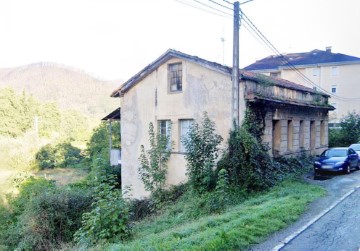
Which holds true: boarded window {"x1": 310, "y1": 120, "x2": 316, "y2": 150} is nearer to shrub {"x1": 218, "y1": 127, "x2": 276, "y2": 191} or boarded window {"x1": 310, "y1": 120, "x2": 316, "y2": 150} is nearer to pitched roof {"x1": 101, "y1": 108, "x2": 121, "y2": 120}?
shrub {"x1": 218, "y1": 127, "x2": 276, "y2": 191}

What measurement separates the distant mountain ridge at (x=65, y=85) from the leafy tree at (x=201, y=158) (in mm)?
69949

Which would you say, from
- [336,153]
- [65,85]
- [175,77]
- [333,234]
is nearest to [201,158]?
[175,77]

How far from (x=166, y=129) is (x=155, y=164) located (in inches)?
90.6

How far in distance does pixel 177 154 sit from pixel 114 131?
17.3 m

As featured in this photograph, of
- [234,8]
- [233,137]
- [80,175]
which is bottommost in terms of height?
[80,175]

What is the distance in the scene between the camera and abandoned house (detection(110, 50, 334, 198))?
1606cm

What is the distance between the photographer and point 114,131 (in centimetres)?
3350

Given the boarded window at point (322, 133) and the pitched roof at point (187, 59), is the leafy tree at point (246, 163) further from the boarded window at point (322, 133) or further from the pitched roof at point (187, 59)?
the boarded window at point (322, 133)

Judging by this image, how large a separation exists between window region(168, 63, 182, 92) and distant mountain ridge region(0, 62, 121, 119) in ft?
215

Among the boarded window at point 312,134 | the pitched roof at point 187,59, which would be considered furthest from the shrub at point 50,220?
the boarded window at point 312,134

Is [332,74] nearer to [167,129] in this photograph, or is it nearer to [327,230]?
[167,129]

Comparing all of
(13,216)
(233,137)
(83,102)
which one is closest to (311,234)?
(233,137)

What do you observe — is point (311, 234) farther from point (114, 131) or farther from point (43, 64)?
point (43, 64)

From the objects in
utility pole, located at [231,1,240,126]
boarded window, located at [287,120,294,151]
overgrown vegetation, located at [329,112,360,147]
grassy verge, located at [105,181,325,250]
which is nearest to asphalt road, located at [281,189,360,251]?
grassy verge, located at [105,181,325,250]
